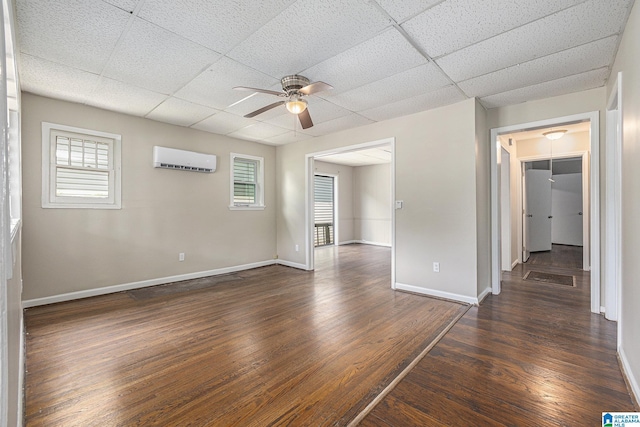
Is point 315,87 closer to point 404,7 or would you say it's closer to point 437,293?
point 404,7

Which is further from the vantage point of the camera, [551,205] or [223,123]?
[551,205]

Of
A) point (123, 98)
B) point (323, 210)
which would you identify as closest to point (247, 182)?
point (123, 98)

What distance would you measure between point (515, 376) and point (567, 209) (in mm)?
9083

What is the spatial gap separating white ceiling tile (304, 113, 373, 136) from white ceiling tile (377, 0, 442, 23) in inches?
80.3

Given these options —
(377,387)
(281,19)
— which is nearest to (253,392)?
(377,387)

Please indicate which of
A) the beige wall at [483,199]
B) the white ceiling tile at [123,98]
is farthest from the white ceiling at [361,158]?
the white ceiling tile at [123,98]

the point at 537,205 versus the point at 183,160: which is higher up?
the point at 183,160

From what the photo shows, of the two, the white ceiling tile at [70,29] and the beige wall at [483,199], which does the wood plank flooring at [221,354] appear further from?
the white ceiling tile at [70,29]

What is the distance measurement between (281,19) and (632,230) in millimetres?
2770

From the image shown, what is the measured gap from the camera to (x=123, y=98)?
353 cm

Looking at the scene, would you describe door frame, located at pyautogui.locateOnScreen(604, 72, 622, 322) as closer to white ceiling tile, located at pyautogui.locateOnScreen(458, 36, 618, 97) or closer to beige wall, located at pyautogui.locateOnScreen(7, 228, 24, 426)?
white ceiling tile, located at pyautogui.locateOnScreen(458, 36, 618, 97)

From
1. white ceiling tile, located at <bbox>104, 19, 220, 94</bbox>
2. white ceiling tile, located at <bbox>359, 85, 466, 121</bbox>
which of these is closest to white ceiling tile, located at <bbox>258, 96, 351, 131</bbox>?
white ceiling tile, located at <bbox>359, 85, 466, 121</bbox>

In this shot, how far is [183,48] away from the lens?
244cm

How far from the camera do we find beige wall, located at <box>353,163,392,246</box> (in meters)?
9.09
